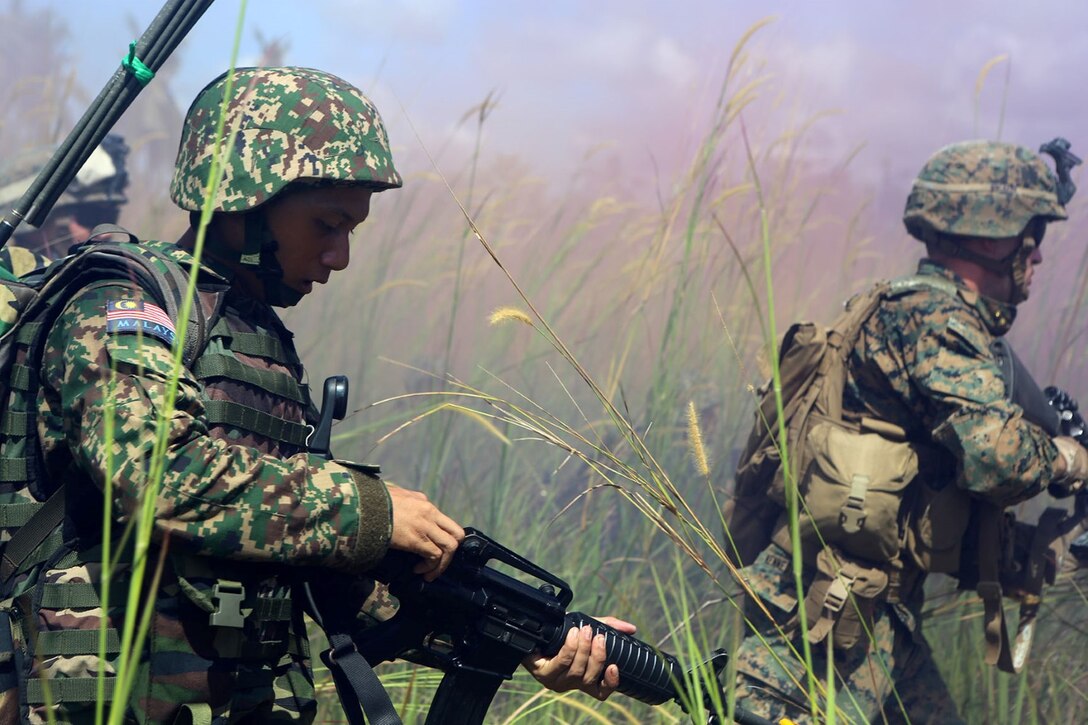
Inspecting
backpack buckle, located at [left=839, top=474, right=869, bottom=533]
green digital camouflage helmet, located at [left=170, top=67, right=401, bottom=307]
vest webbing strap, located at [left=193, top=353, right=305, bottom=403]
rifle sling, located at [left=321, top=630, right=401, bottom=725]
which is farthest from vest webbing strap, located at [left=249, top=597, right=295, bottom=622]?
backpack buckle, located at [left=839, top=474, right=869, bottom=533]

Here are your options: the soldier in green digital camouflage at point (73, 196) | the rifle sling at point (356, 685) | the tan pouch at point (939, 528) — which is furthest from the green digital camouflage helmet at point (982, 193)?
the soldier in green digital camouflage at point (73, 196)

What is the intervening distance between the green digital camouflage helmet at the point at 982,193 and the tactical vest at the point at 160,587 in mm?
2491

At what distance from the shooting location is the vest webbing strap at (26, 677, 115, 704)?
1.64 meters

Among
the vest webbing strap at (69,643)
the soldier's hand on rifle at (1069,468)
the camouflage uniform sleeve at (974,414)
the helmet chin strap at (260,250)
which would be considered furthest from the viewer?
the soldier's hand on rifle at (1069,468)

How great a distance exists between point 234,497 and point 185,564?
7.2 inches

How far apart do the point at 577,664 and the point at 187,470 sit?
2.95 ft

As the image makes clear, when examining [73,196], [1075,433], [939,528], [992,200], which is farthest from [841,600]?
[73,196]

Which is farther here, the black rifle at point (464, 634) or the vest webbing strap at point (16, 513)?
the black rifle at point (464, 634)

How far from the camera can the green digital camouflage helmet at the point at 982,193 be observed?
3.43 m

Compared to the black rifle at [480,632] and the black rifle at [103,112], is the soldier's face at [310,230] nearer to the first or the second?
the black rifle at [103,112]

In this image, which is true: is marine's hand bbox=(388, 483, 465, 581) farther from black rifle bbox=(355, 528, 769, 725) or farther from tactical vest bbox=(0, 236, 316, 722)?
tactical vest bbox=(0, 236, 316, 722)

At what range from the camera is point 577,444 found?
5.81 m

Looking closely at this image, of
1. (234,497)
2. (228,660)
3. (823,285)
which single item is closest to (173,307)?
(234,497)

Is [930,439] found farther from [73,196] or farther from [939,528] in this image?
[73,196]
